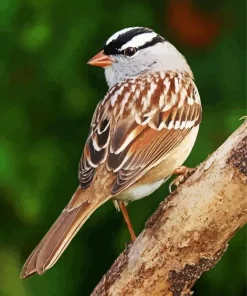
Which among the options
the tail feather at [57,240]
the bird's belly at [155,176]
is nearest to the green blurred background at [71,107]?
the bird's belly at [155,176]

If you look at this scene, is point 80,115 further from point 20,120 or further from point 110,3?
point 110,3

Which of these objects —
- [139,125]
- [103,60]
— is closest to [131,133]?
[139,125]

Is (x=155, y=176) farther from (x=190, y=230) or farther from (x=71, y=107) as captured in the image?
(x=71, y=107)

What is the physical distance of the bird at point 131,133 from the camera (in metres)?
2.56

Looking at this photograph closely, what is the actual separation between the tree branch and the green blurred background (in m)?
0.96

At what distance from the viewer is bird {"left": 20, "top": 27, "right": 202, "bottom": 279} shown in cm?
256

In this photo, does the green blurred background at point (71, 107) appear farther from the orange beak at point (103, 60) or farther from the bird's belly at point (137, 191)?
the bird's belly at point (137, 191)

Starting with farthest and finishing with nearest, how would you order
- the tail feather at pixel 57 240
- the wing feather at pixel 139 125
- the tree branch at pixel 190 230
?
the wing feather at pixel 139 125, the tail feather at pixel 57 240, the tree branch at pixel 190 230

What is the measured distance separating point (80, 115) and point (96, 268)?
1.95 feet

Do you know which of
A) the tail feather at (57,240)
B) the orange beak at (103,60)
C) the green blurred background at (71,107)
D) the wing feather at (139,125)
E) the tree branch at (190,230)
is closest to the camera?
the tree branch at (190,230)

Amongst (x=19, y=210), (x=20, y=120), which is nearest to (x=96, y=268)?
(x=19, y=210)

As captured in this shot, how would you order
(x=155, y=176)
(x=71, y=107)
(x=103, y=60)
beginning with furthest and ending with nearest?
(x=71, y=107) < (x=103, y=60) < (x=155, y=176)

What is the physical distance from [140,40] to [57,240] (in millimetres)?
850

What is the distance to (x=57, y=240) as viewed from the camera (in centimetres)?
250
